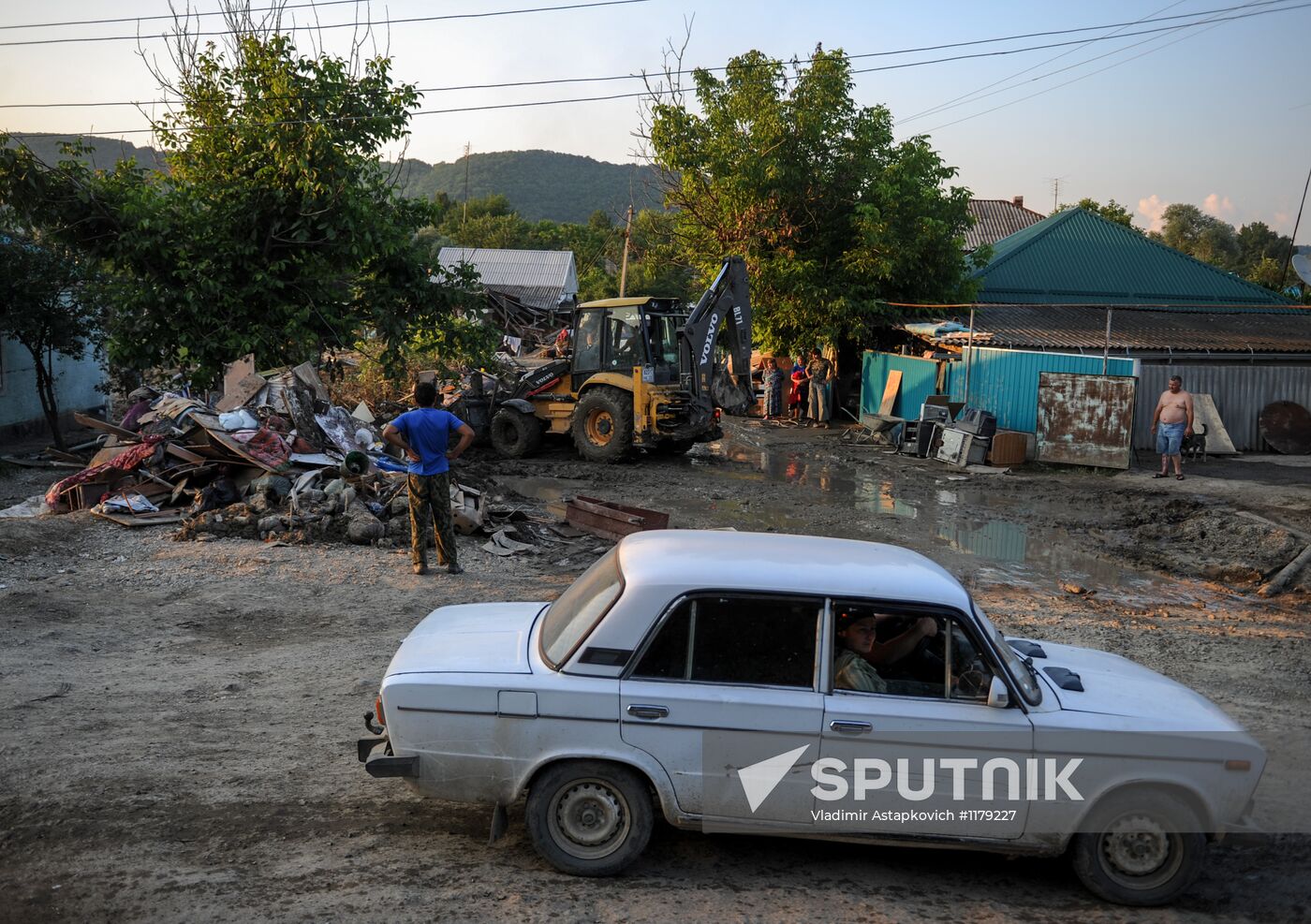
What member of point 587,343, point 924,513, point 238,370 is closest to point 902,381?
point 587,343

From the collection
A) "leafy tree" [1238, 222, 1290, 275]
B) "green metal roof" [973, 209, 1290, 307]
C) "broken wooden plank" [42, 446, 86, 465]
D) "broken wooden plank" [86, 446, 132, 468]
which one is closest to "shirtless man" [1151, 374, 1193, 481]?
"green metal roof" [973, 209, 1290, 307]

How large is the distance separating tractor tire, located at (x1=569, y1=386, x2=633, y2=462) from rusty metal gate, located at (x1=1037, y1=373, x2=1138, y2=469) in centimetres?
735

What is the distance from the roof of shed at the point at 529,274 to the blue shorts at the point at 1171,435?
Answer: 1239 inches

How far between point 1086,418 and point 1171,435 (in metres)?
1.69

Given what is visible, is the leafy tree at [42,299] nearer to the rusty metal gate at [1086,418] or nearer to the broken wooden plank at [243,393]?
the broken wooden plank at [243,393]

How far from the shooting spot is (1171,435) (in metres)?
16.2

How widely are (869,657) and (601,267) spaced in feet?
204

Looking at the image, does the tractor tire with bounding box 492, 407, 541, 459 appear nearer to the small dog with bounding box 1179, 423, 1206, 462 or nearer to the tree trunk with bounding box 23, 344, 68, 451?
the tree trunk with bounding box 23, 344, 68, 451

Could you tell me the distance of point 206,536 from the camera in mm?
10820

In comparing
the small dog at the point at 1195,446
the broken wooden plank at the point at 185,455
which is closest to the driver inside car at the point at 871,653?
the broken wooden plank at the point at 185,455

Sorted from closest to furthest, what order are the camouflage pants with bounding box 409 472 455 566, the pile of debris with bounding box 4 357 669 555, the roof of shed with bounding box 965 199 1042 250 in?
the camouflage pants with bounding box 409 472 455 566 → the pile of debris with bounding box 4 357 669 555 → the roof of shed with bounding box 965 199 1042 250

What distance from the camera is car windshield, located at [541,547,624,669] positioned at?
4324mm

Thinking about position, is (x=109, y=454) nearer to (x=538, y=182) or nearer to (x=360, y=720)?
(x=360, y=720)

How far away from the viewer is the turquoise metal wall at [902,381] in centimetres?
2208
